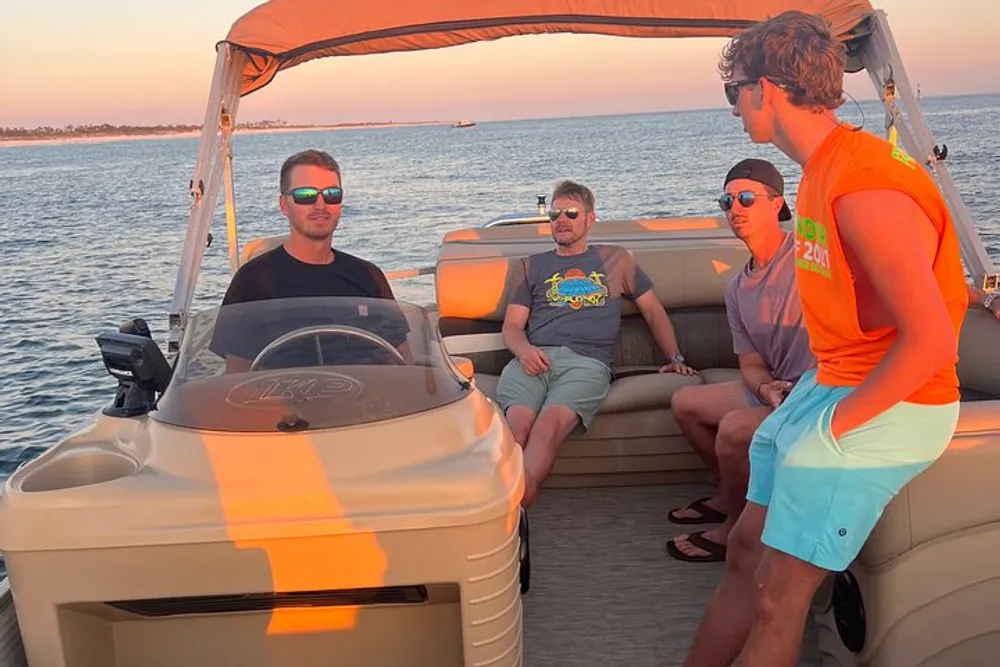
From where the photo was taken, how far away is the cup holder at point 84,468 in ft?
7.27

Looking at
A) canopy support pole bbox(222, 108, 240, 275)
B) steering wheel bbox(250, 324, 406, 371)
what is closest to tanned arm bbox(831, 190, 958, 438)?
steering wheel bbox(250, 324, 406, 371)

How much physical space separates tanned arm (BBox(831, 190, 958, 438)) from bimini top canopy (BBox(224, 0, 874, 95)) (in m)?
2.62

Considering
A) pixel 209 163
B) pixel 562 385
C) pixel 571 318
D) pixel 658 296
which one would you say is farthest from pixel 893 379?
pixel 209 163

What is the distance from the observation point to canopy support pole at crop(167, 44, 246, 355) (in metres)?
4.02

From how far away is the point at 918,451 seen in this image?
185 cm

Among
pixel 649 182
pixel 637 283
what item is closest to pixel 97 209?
pixel 649 182

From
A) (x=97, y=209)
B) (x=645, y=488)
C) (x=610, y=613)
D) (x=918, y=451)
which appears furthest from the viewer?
(x=97, y=209)

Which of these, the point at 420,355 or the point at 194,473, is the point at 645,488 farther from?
the point at 194,473

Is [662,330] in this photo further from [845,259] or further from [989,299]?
[845,259]

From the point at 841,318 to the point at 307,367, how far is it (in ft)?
4.28

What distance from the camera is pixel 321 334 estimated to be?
2443 millimetres

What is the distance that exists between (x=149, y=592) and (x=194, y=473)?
0.26 metres

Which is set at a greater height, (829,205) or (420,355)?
(829,205)

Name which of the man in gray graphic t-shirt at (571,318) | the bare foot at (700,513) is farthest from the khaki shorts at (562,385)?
the bare foot at (700,513)
